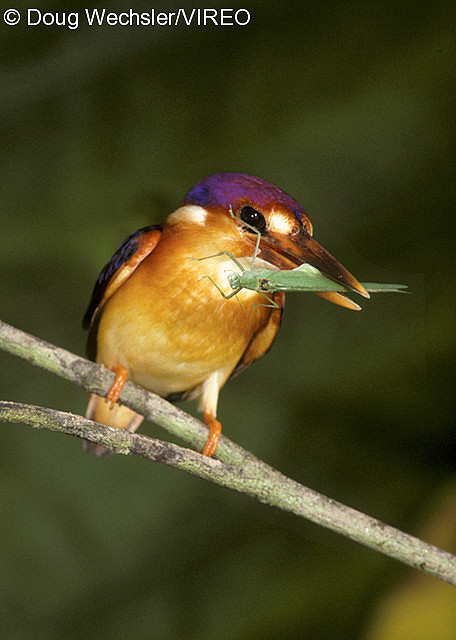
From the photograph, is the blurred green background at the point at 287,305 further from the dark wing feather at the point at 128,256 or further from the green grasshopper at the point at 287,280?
the green grasshopper at the point at 287,280

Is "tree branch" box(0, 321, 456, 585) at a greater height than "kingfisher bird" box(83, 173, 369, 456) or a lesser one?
lesser

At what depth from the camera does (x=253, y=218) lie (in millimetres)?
576

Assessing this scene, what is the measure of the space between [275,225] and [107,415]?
428 millimetres

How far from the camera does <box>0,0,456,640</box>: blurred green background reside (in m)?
0.84

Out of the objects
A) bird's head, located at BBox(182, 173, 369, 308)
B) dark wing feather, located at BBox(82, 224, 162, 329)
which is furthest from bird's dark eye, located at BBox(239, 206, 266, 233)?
dark wing feather, located at BBox(82, 224, 162, 329)

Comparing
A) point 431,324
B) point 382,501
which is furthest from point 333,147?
point 382,501

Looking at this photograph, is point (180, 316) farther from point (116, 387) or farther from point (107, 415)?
point (107, 415)

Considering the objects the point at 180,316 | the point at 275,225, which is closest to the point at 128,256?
the point at 180,316

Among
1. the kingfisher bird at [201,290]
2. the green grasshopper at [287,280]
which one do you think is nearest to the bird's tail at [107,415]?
the kingfisher bird at [201,290]

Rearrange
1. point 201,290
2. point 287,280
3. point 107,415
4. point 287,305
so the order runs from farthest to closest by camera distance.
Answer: point 287,305, point 107,415, point 201,290, point 287,280

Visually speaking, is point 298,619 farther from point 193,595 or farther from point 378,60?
point 378,60

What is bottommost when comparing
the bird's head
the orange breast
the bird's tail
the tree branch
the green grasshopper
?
the bird's tail

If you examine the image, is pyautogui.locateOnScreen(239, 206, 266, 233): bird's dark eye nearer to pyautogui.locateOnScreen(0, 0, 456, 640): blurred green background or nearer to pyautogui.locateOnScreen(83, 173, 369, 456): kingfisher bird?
pyautogui.locateOnScreen(83, 173, 369, 456): kingfisher bird

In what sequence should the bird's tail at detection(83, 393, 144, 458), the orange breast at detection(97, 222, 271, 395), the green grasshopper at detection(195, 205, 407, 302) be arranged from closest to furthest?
the green grasshopper at detection(195, 205, 407, 302)
the orange breast at detection(97, 222, 271, 395)
the bird's tail at detection(83, 393, 144, 458)
